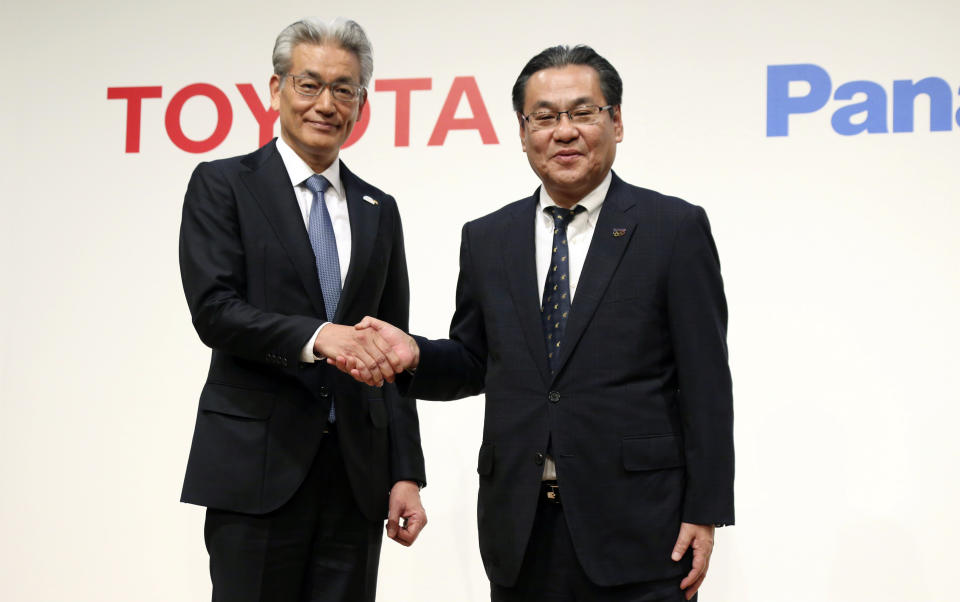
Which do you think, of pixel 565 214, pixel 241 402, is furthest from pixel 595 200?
pixel 241 402

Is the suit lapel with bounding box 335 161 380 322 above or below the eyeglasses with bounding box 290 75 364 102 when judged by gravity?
below

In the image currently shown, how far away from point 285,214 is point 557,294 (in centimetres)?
60

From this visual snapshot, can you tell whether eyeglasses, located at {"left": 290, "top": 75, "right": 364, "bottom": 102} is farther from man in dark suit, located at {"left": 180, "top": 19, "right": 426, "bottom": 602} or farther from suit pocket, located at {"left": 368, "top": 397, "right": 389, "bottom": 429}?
suit pocket, located at {"left": 368, "top": 397, "right": 389, "bottom": 429}

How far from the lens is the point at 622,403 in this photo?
1.97 metres

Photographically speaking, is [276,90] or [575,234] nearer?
[575,234]

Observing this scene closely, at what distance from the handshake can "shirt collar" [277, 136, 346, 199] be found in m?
0.36

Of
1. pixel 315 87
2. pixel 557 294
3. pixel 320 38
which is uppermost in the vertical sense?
pixel 320 38

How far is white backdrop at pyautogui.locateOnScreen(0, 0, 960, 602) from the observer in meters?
3.44

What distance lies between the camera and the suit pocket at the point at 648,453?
1946 millimetres

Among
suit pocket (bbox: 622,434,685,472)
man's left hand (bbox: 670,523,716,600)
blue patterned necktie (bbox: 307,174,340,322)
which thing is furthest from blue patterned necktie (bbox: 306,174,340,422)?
man's left hand (bbox: 670,523,716,600)

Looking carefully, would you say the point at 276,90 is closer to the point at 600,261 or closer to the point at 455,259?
the point at 600,261

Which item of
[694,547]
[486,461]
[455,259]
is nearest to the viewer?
[694,547]

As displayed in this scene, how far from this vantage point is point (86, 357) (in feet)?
13.3

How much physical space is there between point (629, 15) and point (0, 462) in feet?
9.71
